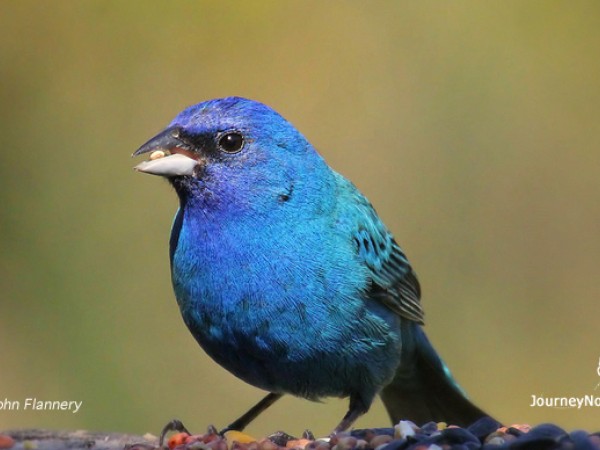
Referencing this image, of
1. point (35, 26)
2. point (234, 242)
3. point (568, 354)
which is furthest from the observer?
point (35, 26)

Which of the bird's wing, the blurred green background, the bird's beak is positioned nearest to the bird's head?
the bird's beak

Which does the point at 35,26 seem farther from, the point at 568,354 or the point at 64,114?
the point at 568,354

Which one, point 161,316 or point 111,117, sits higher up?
point 111,117

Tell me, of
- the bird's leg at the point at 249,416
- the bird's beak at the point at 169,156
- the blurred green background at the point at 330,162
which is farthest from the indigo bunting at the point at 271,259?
the blurred green background at the point at 330,162

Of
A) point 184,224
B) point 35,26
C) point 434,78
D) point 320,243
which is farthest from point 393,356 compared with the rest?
point 35,26

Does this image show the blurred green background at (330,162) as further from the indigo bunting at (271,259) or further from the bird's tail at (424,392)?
the indigo bunting at (271,259)
